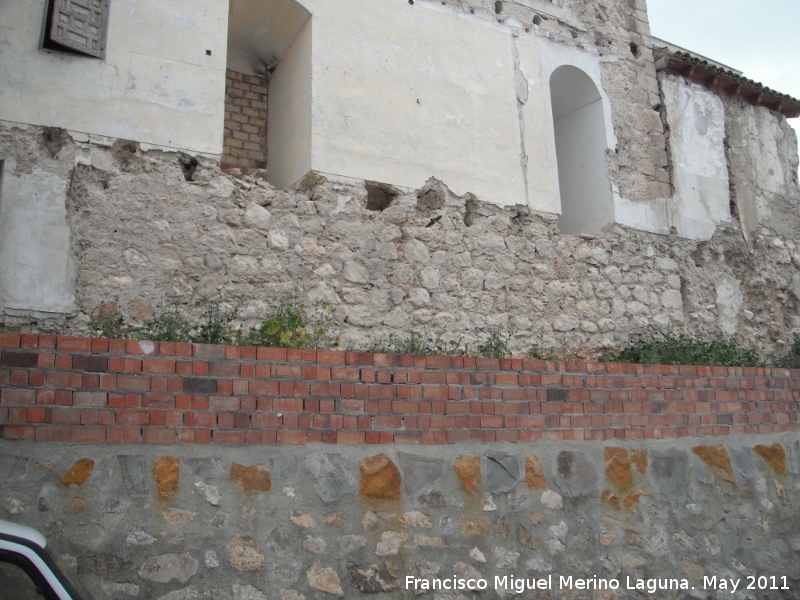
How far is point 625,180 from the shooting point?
9.12m

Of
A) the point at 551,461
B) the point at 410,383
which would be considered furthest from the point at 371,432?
the point at 551,461

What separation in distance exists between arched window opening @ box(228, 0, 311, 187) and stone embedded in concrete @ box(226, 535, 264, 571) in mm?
3894

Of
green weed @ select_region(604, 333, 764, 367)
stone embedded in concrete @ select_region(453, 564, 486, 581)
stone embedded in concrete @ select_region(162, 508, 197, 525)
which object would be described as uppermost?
green weed @ select_region(604, 333, 764, 367)

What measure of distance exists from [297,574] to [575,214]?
6.42 metres

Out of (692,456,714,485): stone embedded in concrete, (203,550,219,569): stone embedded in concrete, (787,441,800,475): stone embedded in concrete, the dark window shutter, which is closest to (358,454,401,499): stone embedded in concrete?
(203,550,219,569): stone embedded in concrete

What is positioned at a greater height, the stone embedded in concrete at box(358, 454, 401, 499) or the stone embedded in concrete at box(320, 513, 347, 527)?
the stone embedded in concrete at box(358, 454, 401, 499)

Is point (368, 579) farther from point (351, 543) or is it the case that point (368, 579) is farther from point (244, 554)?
point (244, 554)

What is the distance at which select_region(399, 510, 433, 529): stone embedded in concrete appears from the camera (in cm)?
462

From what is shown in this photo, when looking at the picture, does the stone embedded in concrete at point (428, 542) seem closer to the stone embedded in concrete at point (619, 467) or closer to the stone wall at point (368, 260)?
the stone embedded in concrete at point (619, 467)

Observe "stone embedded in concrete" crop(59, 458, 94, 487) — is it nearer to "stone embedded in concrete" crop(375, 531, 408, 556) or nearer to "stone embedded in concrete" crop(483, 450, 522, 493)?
"stone embedded in concrete" crop(375, 531, 408, 556)

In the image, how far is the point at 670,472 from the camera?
5.84 m

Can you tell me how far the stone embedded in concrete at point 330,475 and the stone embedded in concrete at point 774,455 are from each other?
12.7 feet

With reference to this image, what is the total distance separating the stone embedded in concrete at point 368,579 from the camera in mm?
4328

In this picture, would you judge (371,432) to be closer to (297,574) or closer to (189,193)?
(297,574)
